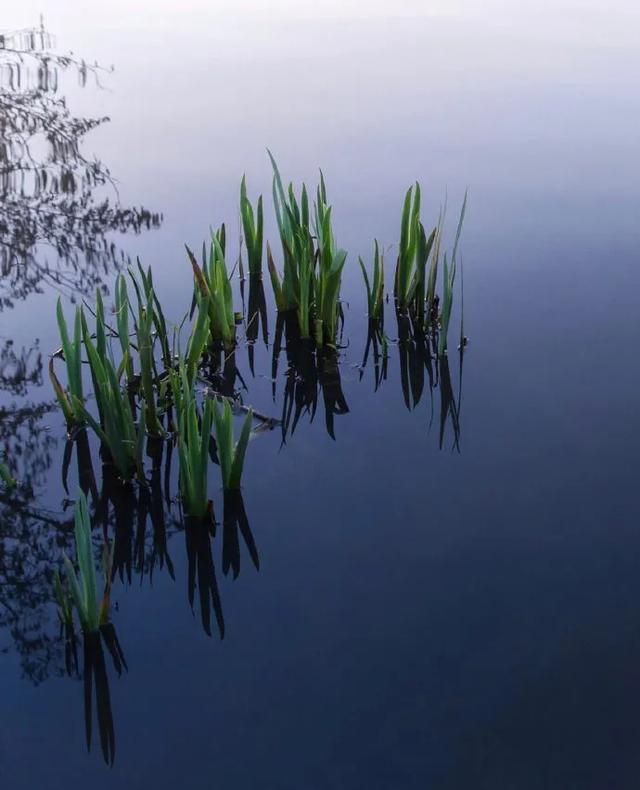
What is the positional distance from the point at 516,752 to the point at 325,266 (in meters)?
1.98

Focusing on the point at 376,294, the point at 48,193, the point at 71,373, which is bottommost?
the point at 71,373

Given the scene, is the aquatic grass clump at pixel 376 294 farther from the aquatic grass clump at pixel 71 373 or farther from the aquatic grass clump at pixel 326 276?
the aquatic grass clump at pixel 71 373

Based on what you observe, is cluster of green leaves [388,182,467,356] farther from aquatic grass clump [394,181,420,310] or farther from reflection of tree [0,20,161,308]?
reflection of tree [0,20,161,308]

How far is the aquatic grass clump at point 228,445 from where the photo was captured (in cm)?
269

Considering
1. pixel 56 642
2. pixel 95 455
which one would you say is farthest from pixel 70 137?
pixel 56 642

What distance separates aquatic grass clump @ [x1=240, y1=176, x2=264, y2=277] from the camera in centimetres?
398

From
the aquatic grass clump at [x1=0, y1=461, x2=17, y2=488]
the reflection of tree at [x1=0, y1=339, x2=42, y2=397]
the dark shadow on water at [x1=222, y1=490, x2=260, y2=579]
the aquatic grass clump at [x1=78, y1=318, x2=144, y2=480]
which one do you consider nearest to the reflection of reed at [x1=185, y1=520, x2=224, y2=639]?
the dark shadow on water at [x1=222, y1=490, x2=260, y2=579]

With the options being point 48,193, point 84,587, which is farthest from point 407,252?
point 48,193

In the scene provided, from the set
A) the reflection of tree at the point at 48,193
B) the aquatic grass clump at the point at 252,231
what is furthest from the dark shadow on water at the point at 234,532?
the reflection of tree at the point at 48,193

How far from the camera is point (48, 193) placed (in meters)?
5.37

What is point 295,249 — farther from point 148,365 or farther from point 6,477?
point 6,477

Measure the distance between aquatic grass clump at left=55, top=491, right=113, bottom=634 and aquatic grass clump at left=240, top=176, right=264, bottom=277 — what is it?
1885 millimetres

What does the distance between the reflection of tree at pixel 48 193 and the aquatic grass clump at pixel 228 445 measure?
174cm

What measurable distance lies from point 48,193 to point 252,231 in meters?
1.72
